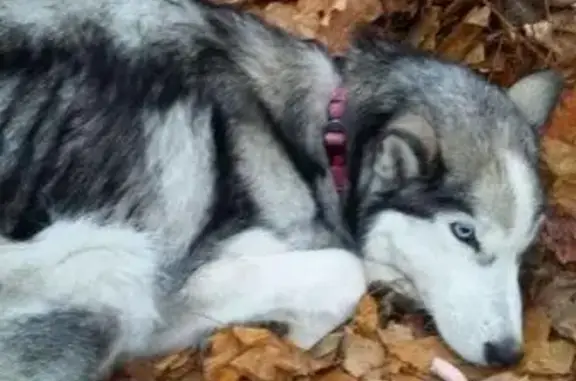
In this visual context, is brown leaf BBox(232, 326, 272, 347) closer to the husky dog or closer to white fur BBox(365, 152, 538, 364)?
the husky dog

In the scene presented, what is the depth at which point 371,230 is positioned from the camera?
3381 mm

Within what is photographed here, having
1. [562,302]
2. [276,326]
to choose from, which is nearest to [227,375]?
[276,326]

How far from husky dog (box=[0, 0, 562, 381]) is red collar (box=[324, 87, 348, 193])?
0.06ft

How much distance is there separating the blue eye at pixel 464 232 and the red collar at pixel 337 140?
285 mm

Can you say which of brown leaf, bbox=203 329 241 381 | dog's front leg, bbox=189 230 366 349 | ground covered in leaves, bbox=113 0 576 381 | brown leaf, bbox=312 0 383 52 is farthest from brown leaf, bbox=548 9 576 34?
brown leaf, bbox=203 329 241 381

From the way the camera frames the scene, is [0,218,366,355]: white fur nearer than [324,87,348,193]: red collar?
Yes

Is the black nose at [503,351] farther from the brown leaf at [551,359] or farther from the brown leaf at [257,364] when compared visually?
the brown leaf at [257,364]

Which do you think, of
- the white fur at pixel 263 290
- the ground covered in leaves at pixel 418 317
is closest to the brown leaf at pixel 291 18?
the ground covered in leaves at pixel 418 317

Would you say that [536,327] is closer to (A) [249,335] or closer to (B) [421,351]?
(B) [421,351]

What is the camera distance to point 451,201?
10.8 feet

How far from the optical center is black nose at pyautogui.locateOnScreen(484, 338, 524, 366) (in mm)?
3279

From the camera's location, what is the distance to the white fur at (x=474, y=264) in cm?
328

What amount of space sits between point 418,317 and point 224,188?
58 cm

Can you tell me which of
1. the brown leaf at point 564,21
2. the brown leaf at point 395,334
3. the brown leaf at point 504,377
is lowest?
the brown leaf at point 504,377
